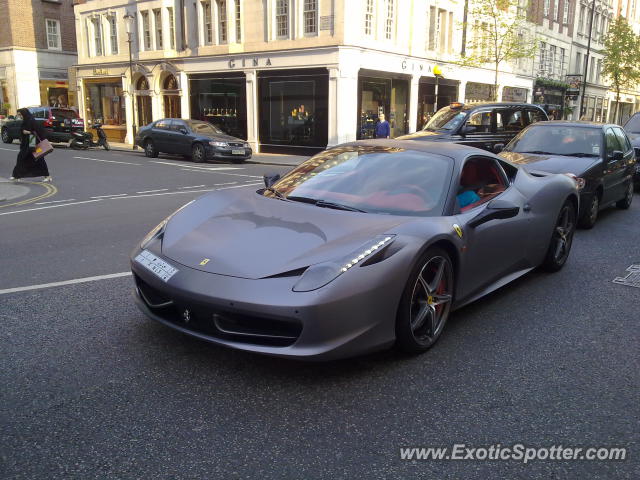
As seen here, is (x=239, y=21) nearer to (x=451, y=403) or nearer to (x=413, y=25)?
(x=413, y=25)

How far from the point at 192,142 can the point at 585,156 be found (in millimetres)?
15217

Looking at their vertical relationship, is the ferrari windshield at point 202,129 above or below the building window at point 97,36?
below

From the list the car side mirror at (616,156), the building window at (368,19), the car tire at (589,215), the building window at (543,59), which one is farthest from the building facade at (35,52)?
the car tire at (589,215)

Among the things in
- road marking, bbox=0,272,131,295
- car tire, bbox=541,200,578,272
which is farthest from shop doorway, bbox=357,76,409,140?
road marking, bbox=0,272,131,295

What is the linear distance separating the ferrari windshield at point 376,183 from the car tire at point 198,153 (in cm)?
1636

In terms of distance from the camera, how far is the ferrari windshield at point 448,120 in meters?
13.0

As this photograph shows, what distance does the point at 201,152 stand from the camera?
20359 millimetres

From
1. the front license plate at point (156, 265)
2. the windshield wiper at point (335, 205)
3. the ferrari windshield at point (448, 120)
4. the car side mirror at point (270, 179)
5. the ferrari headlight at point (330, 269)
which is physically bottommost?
the front license plate at point (156, 265)

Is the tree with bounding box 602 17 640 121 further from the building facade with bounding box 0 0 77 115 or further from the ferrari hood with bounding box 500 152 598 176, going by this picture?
the building facade with bounding box 0 0 77 115

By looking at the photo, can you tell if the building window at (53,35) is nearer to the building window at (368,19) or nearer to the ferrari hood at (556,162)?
the building window at (368,19)

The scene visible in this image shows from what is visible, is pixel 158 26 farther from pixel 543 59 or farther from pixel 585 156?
pixel 585 156

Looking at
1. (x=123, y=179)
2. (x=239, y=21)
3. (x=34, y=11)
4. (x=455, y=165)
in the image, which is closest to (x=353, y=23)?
(x=239, y=21)

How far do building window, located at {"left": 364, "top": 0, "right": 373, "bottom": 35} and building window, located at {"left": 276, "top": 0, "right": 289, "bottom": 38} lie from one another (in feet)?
11.9

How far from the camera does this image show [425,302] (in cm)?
364
